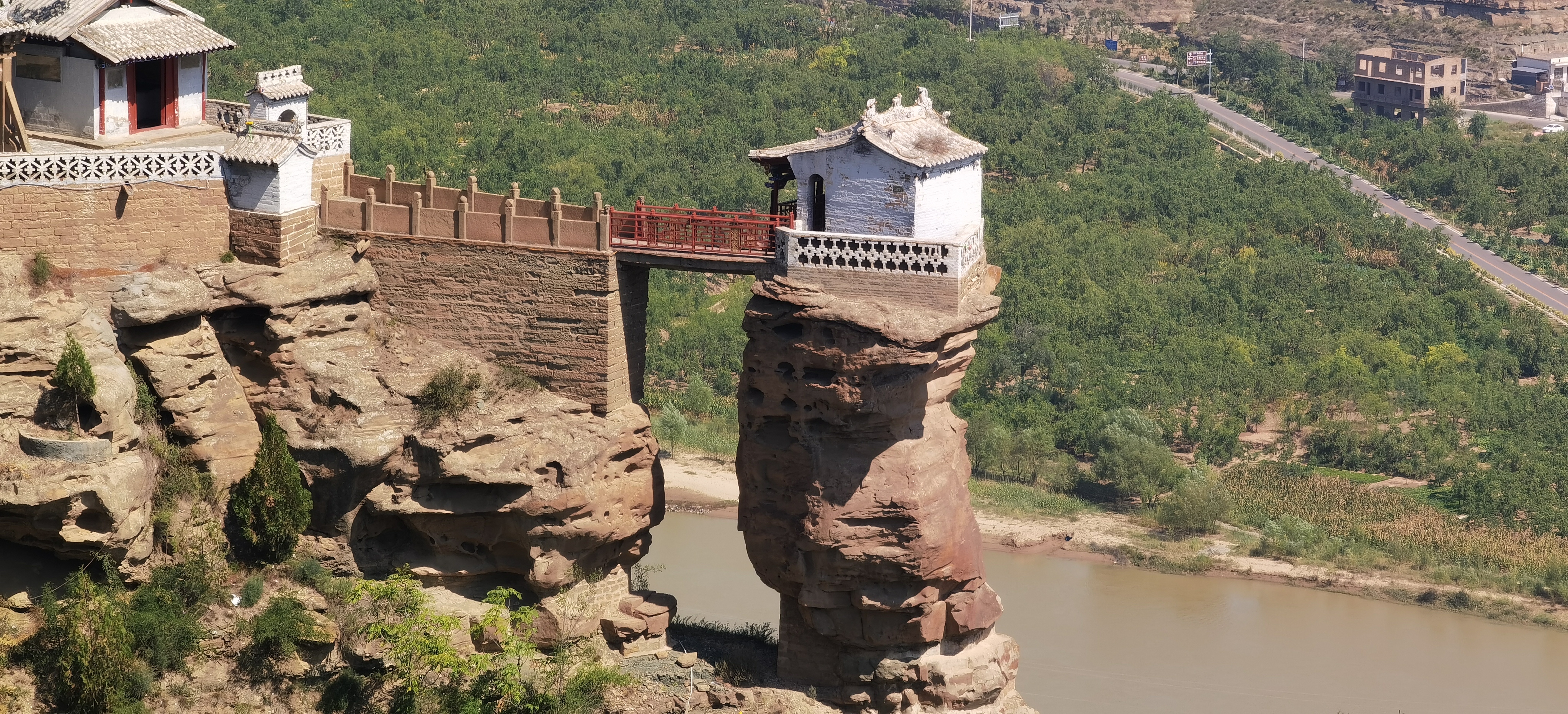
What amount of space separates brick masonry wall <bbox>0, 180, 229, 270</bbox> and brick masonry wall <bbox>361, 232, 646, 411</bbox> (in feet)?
6.89

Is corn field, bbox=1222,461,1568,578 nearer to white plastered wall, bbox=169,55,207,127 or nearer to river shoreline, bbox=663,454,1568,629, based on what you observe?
river shoreline, bbox=663,454,1568,629

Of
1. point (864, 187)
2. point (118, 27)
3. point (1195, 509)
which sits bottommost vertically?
point (1195, 509)

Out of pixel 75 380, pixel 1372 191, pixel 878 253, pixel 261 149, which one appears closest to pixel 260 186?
pixel 261 149

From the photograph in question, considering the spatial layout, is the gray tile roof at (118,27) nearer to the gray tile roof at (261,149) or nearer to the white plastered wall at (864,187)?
the gray tile roof at (261,149)

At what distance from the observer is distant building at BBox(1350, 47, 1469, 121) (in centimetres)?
7669

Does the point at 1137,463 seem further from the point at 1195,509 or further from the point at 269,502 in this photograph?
the point at 269,502

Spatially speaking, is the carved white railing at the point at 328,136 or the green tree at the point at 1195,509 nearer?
the carved white railing at the point at 328,136

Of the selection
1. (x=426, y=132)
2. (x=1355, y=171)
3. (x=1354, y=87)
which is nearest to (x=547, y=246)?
(x=426, y=132)

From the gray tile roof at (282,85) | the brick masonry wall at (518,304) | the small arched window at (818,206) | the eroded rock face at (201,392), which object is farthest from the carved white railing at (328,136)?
the small arched window at (818,206)

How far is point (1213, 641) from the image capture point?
3981cm

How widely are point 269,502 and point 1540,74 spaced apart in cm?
6425

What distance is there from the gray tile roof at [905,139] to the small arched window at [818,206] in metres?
0.59

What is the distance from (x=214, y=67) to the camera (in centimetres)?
5859

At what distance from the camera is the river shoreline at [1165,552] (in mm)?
41875
